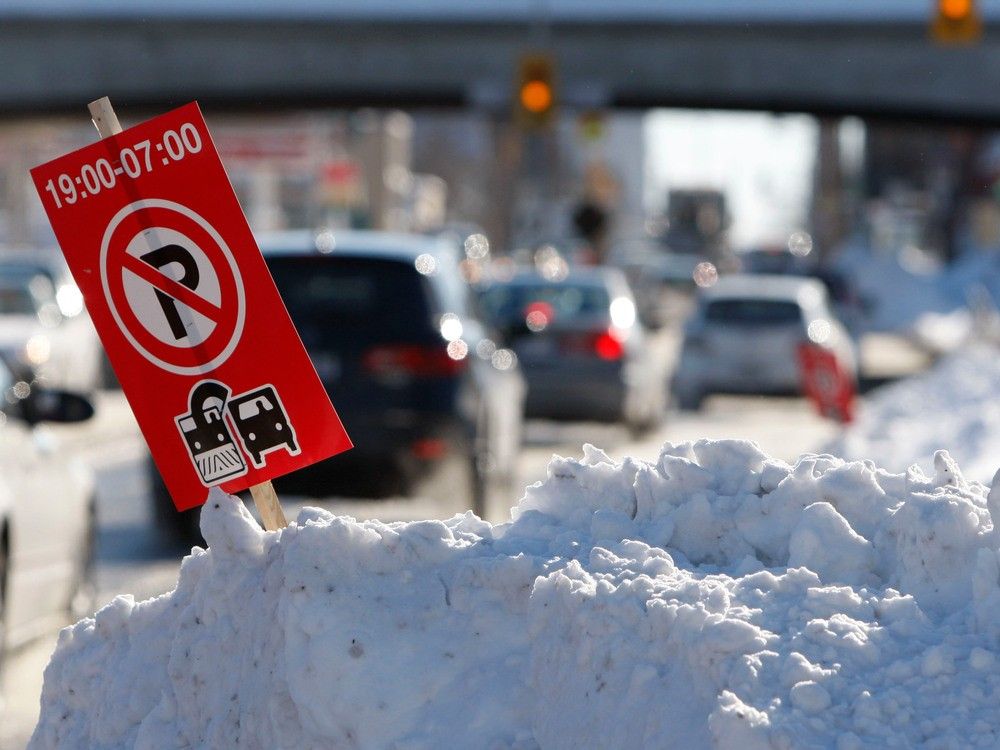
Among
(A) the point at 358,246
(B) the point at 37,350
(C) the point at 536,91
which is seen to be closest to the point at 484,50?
(C) the point at 536,91

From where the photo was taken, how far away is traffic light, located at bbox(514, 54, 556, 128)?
2558 centimetres

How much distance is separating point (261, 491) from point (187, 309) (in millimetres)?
450

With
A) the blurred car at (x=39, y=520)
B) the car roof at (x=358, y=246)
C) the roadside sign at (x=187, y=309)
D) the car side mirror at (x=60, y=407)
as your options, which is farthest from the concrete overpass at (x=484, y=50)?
the roadside sign at (x=187, y=309)

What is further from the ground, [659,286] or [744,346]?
[744,346]

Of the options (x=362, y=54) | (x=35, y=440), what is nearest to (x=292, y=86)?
(x=362, y=54)

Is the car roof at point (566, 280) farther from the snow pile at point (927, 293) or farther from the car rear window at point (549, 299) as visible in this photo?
the snow pile at point (927, 293)

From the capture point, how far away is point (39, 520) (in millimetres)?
8570

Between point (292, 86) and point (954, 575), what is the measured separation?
121 ft

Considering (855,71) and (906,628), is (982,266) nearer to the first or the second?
(855,71)

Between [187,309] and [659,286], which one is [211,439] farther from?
[659,286]

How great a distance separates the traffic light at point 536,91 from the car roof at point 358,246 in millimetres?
13162

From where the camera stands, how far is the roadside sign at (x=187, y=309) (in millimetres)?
4672

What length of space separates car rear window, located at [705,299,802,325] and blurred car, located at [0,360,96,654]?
14.9 m

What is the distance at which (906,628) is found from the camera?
147 inches
